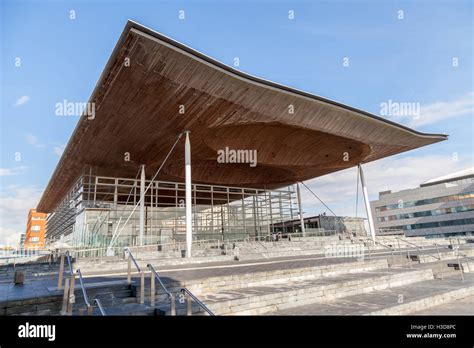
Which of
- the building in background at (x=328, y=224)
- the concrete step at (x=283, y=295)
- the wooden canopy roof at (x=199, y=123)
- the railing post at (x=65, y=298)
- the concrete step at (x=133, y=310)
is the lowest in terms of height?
the concrete step at (x=283, y=295)

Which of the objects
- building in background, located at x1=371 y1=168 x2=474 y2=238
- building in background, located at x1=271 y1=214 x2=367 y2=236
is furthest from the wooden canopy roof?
building in background, located at x1=371 y1=168 x2=474 y2=238

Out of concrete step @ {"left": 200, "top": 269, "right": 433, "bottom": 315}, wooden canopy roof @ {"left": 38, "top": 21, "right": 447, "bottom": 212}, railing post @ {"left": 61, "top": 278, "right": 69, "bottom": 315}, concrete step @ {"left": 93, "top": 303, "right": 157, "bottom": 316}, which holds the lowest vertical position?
concrete step @ {"left": 200, "top": 269, "right": 433, "bottom": 315}

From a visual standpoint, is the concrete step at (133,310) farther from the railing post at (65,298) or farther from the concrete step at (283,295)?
the concrete step at (283,295)

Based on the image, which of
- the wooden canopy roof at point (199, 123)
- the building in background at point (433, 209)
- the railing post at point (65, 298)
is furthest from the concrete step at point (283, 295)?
the building in background at point (433, 209)

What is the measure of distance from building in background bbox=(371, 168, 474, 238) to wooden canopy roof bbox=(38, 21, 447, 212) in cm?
3934

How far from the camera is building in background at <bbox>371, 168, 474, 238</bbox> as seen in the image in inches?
2274

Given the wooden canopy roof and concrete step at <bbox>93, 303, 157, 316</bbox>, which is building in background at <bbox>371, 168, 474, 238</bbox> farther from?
concrete step at <bbox>93, 303, 157, 316</bbox>

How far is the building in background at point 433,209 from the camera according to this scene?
189 feet

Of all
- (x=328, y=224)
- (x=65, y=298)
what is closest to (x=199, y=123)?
(x=65, y=298)

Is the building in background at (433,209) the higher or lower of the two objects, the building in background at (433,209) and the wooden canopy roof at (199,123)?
the lower

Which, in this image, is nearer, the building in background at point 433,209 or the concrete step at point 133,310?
the concrete step at point 133,310

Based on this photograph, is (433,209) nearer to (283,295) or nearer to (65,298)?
(283,295)

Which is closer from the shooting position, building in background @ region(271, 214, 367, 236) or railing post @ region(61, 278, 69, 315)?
railing post @ region(61, 278, 69, 315)

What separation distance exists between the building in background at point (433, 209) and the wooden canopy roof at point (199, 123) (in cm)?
3934
